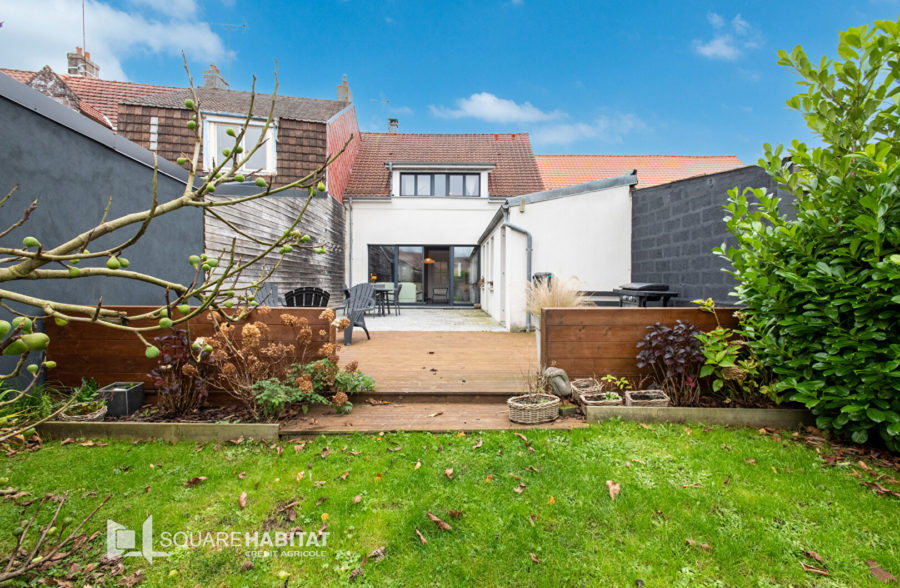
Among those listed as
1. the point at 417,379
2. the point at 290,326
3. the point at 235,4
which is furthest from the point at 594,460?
the point at 235,4

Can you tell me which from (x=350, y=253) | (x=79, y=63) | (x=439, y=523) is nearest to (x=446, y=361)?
(x=439, y=523)

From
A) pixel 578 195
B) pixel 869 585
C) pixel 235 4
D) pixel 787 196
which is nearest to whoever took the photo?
pixel 869 585

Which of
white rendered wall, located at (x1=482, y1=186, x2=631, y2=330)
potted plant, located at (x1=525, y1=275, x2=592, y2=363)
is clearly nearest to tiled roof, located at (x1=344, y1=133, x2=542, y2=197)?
white rendered wall, located at (x1=482, y1=186, x2=631, y2=330)

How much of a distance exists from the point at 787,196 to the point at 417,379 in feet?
14.0

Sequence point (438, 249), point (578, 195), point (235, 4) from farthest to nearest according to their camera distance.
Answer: point (438, 249)
point (235, 4)
point (578, 195)

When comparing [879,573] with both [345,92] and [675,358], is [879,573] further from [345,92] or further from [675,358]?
[345,92]

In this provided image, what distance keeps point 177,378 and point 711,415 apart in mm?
3923

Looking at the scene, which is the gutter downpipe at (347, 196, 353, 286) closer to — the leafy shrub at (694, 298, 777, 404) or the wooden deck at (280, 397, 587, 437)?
the wooden deck at (280, 397, 587, 437)

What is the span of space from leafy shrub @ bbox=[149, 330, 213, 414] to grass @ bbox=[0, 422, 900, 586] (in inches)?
17.0

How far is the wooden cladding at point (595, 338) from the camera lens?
3.57 metres

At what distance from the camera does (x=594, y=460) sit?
2.53 meters

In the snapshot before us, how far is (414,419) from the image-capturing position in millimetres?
3189

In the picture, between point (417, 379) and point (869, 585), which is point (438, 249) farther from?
point (869, 585)

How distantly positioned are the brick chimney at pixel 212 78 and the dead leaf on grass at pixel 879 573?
15.8 meters
